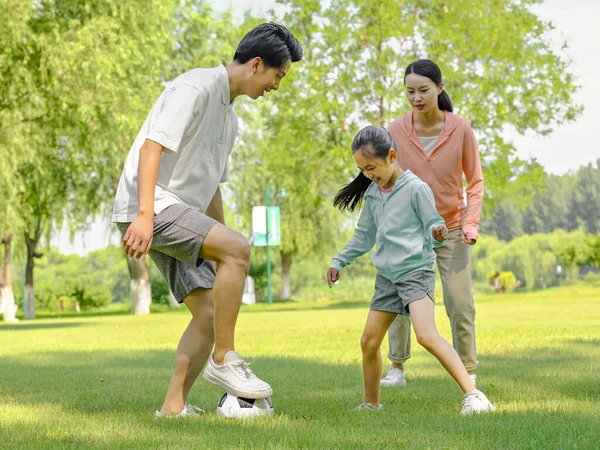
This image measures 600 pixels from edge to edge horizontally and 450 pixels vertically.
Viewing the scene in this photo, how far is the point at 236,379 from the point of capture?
5.19 meters

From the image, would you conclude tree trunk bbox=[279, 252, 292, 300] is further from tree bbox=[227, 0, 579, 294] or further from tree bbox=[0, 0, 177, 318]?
tree bbox=[0, 0, 177, 318]

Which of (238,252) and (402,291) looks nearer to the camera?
(238,252)

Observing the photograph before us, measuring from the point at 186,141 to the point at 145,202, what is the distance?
45cm

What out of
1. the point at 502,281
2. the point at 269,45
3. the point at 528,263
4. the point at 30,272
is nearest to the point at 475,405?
the point at 269,45

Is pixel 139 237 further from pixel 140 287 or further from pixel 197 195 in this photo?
pixel 140 287

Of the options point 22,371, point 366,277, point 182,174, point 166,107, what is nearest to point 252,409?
point 182,174

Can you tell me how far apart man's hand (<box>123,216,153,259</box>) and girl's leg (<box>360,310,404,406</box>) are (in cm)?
144

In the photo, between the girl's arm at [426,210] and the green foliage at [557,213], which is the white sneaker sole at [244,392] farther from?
the green foliage at [557,213]

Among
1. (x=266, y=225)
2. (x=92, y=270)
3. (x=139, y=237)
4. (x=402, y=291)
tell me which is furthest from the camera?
(x=92, y=270)

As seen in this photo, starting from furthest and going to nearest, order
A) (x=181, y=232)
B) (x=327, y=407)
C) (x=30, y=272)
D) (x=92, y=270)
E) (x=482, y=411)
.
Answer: (x=92, y=270) → (x=30, y=272) → (x=327, y=407) → (x=482, y=411) → (x=181, y=232)

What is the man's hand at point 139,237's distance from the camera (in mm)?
4742

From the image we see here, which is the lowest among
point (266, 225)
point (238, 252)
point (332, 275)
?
point (332, 275)

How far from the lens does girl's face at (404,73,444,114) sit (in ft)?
21.0

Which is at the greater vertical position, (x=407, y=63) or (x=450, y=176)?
(x=407, y=63)
